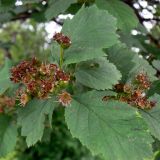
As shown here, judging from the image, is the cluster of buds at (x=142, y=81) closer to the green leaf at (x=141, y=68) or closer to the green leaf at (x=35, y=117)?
the green leaf at (x=141, y=68)

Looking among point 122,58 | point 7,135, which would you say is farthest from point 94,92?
point 7,135

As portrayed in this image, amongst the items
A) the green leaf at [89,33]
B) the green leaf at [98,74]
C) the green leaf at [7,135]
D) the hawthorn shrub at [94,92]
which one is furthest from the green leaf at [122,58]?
the green leaf at [7,135]

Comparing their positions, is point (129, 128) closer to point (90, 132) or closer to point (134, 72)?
point (90, 132)

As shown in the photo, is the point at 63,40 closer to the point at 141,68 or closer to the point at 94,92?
the point at 94,92

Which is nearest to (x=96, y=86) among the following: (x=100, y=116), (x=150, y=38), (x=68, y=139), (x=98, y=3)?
(x=100, y=116)

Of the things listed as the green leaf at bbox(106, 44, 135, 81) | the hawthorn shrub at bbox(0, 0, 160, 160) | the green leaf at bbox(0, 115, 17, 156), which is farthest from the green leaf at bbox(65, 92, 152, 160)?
the green leaf at bbox(0, 115, 17, 156)

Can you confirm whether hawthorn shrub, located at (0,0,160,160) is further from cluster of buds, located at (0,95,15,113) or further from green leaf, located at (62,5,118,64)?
cluster of buds, located at (0,95,15,113)
